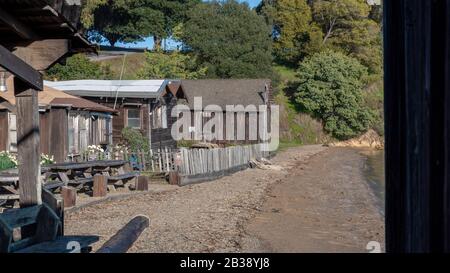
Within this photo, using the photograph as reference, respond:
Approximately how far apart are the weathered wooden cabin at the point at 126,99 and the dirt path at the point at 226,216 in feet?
20.7

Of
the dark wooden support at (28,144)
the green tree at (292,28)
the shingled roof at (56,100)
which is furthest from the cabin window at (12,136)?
the green tree at (292,28)

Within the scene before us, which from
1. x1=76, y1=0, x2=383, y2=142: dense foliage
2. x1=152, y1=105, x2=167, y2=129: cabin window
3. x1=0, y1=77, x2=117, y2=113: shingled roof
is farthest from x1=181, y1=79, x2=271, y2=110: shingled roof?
x1=0, y1=77, x2=117, y2=113: shingled roof

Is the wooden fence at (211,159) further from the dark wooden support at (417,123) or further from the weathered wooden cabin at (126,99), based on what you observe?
the dark wooden support at (417,123)

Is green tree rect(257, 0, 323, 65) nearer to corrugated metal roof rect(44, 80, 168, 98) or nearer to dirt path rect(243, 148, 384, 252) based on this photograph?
corrugated metal roof rect(44, 80, 168, 98)

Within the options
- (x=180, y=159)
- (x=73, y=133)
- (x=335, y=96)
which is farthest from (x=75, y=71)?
(x=335, y=96)

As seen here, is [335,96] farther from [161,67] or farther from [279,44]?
[161,67]

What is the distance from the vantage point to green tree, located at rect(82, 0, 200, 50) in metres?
64.1

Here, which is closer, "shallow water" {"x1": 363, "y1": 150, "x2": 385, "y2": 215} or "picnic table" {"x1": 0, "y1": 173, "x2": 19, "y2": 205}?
"picnic table" {"x1": 0, "y1": 173, "x2": 19, "y2": 205}

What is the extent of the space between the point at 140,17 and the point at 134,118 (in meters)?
40.5

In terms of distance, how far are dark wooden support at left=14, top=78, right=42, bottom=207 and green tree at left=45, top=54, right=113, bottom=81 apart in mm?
36501

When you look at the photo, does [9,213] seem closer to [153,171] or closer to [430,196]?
[430,196]

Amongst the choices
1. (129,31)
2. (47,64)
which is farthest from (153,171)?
(129,31)

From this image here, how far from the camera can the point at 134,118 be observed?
27.2m

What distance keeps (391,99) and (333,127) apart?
5568 centimetres
